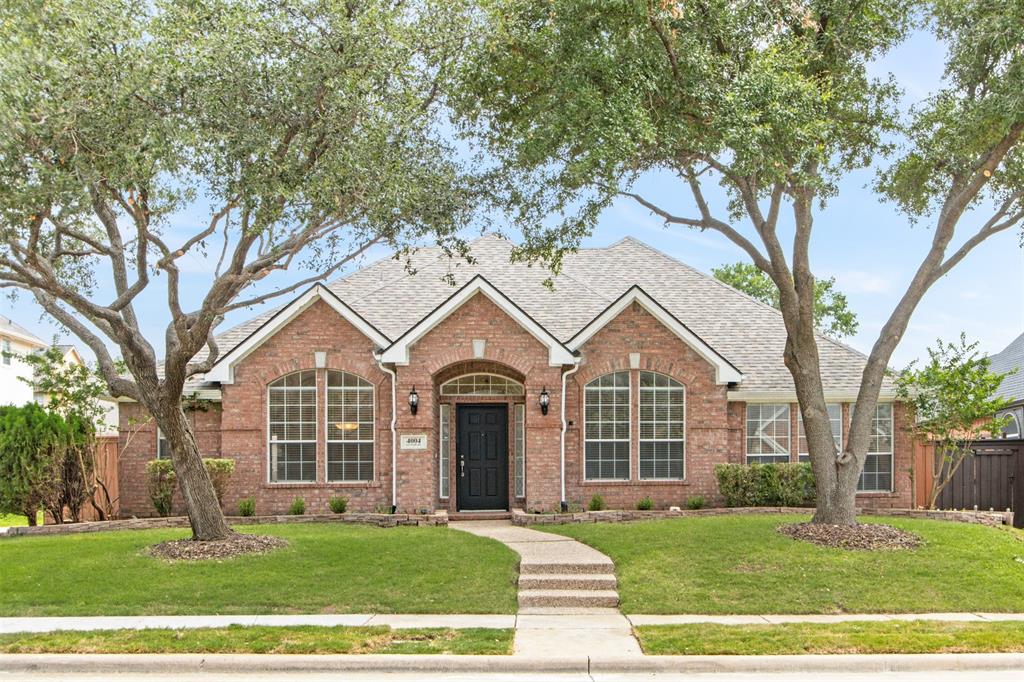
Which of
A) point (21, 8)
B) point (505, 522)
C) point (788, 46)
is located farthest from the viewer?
point (505, 522)

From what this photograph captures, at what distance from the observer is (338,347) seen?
1919cm

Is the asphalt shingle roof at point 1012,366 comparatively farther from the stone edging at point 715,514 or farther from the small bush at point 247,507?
the small bush at point 247,507

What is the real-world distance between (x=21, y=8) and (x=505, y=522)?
38.2 feet

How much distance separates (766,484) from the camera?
1898 centimetres

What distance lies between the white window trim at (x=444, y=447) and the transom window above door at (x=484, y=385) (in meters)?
0.43

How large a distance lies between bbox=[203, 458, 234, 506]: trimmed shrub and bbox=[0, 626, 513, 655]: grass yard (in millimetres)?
8274

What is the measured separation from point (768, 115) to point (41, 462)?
1391cm

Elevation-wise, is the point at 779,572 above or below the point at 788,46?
below

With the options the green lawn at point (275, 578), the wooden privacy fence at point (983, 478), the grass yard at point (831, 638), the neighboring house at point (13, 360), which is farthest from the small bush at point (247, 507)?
the neighboring house at point (13, 360)

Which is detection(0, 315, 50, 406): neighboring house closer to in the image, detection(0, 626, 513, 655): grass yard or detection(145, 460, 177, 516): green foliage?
detection(145, 460, 177, 516): green foliage

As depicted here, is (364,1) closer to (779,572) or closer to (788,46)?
(788,46)

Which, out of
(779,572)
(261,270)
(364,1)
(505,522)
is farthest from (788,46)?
(505,522)

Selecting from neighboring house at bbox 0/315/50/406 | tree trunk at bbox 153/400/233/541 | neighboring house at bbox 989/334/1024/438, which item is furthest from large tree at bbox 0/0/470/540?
neighboring house at bbox 0/315/50/406

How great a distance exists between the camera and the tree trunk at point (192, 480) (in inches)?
550
